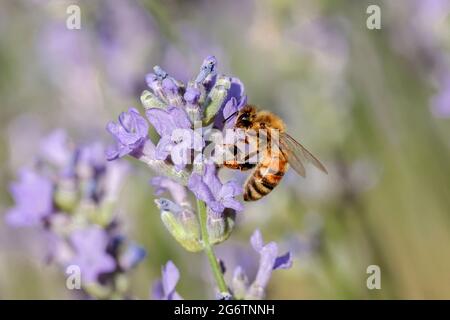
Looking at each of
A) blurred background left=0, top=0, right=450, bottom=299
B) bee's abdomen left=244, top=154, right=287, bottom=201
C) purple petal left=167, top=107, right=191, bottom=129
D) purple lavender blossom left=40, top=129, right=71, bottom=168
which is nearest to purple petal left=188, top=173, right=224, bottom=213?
purple petal left=167, top=107, right=191, bottom=129

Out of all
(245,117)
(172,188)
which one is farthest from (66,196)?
(245,117)

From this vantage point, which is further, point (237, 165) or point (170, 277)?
point (237, 165)

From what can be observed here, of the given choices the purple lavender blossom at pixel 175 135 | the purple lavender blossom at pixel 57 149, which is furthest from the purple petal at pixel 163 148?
the purple lavender blossom at pixel 57 149

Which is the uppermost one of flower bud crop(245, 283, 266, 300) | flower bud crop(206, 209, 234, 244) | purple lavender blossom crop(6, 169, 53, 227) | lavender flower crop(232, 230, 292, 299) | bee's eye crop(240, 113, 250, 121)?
purple lavender blossom crop(6, 169, 53, 227)

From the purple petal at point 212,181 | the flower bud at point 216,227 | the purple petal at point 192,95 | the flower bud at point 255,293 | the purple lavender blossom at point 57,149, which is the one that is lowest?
the flower bud at point 255,293

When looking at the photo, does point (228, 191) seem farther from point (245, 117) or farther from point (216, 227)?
point (245, 117)

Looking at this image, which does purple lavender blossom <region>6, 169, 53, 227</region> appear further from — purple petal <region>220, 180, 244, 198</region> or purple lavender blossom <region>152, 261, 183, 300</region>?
purple petal <region>220, 180, 244, 198</region>

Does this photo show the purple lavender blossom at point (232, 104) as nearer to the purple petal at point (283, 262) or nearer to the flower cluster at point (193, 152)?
the flower cluster at point (193, 152)
